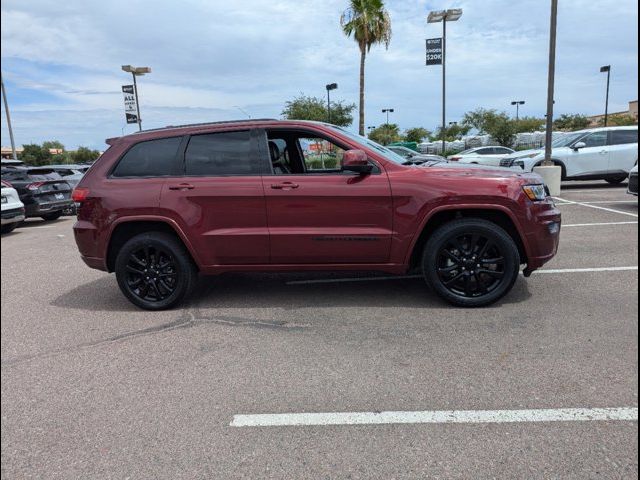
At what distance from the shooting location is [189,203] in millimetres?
4410

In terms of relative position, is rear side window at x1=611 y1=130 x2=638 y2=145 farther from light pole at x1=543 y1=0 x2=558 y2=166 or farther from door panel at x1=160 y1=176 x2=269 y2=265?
door panel at x1=160 y1=176 x2=269 y2=265

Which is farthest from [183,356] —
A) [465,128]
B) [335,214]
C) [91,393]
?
[465,128]

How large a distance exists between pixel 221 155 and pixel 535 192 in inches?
115

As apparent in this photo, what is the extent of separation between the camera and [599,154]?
1358cm

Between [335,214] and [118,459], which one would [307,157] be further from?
[118,459]

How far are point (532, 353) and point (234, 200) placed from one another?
9.12 ft

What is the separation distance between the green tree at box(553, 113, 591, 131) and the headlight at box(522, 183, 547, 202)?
5171cm

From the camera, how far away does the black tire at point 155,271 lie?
178 inches

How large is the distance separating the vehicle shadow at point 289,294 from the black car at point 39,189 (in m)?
6.92

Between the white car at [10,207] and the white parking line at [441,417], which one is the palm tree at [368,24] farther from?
the white parking line at [441,417]

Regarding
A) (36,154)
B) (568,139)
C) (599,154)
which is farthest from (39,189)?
(36,154)

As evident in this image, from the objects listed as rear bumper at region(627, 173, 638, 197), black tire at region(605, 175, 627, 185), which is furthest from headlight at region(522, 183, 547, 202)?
black tire at region(605, 175, 627, 185)

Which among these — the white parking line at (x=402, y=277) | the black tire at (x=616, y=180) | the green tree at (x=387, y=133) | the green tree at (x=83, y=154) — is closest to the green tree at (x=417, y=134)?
the green tree at (x=387, y=133)

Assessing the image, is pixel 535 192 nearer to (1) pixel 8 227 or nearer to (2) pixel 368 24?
(1) pixel 8 227
